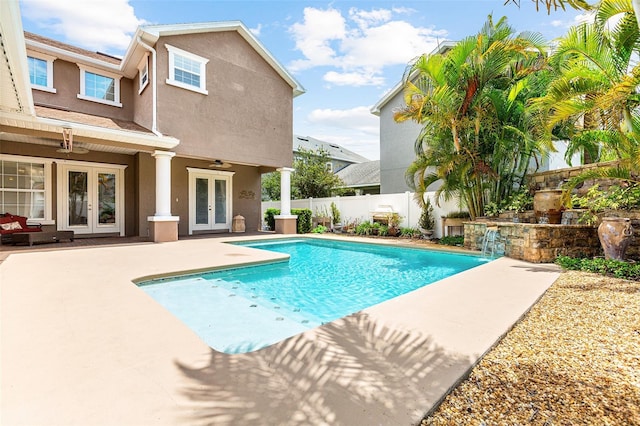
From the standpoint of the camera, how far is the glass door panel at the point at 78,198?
1172 centimetres

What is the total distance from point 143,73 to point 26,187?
571 centimetres

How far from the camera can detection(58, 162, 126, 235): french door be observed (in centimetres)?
1157

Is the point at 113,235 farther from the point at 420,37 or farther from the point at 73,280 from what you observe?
the point at 420,37

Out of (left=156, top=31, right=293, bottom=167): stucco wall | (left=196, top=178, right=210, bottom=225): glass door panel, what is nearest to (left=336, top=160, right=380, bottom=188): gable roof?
(left=156, top=31, right=293, bottom=167): stucco wall

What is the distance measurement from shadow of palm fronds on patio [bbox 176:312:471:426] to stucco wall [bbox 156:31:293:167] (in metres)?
10.2

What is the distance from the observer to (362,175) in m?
25.1

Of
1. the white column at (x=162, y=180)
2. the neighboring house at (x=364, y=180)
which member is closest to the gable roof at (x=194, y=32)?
the white column at (x=162, y=180)

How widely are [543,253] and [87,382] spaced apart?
28.8 ft

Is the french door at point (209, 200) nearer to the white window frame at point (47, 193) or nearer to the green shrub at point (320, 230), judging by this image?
the green shrub at point (320, 230)

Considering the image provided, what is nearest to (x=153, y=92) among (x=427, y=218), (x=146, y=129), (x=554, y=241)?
(x=146, y=129)

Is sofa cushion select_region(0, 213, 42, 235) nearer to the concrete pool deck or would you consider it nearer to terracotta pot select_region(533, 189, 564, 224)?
the concrete pool deck

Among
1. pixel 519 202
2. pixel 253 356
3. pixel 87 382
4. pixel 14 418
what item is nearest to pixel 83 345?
pixel 87 382

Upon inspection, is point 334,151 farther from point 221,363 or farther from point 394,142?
point 221,363

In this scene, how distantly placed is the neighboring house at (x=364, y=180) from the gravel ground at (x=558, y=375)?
727 inches
